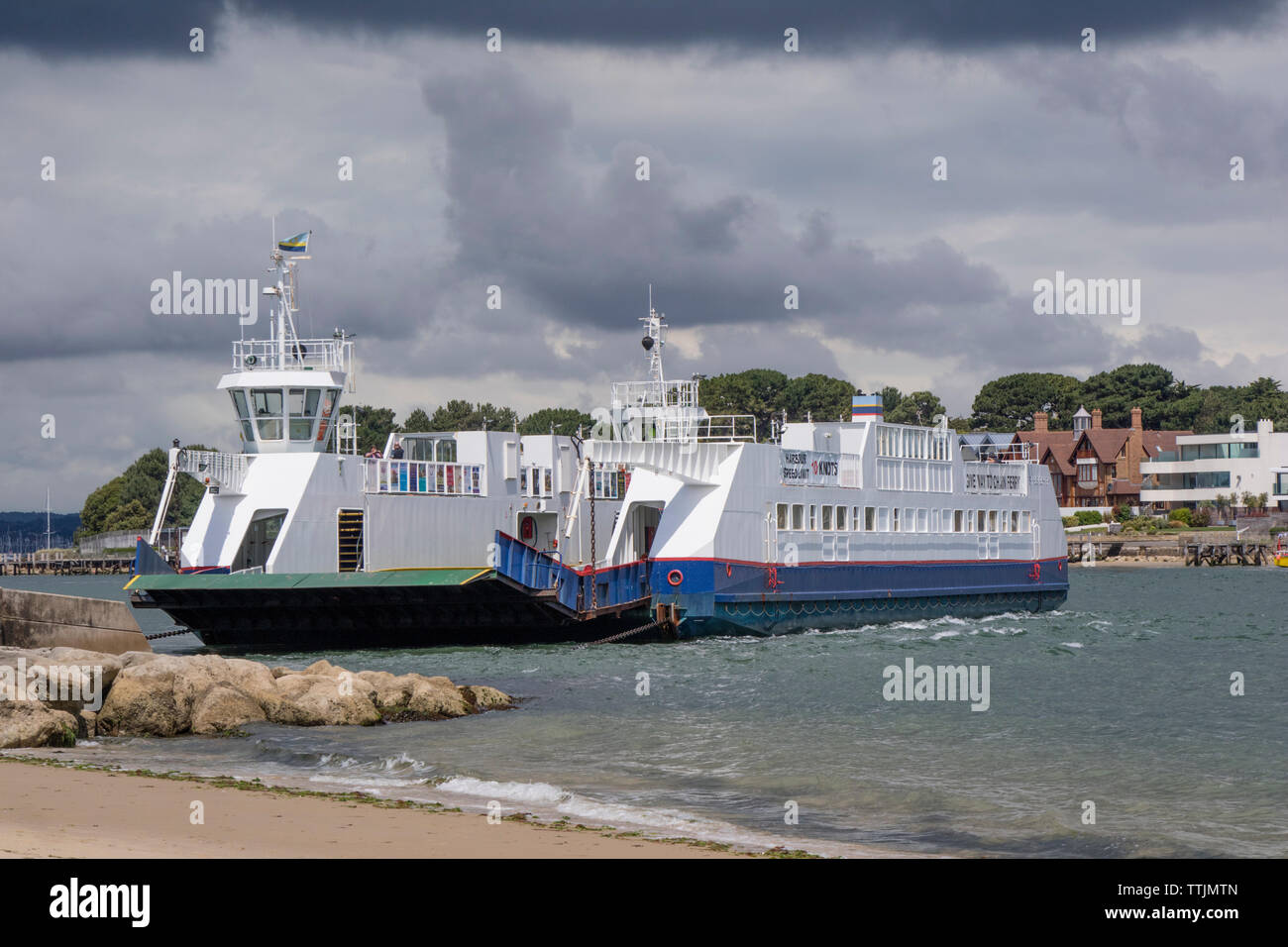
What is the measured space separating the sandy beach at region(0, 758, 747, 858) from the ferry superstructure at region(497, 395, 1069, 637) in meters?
19.9

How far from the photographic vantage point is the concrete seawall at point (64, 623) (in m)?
30.3

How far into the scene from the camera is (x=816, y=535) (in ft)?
147

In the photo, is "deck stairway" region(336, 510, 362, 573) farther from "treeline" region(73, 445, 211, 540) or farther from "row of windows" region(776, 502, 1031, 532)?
"treeline" region(73, 445, 211, 540)

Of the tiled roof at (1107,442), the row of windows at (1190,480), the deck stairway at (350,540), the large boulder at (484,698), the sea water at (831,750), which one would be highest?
the tiled roof at (1107,442)

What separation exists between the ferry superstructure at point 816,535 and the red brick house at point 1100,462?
263ft

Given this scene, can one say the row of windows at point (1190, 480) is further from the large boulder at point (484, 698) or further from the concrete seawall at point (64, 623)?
the concrete seawall at point (64, 623)

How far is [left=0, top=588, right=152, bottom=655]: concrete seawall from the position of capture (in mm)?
30344

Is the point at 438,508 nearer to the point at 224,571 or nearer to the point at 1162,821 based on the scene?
the point at 224,571

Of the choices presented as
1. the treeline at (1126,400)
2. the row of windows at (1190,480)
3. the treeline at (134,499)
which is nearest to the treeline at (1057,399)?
the treeline at (1126,400)

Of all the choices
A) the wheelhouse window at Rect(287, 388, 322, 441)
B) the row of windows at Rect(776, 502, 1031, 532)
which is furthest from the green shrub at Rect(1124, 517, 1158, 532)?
the wheelhouse window at Rect(287, 388, 322, 441)
